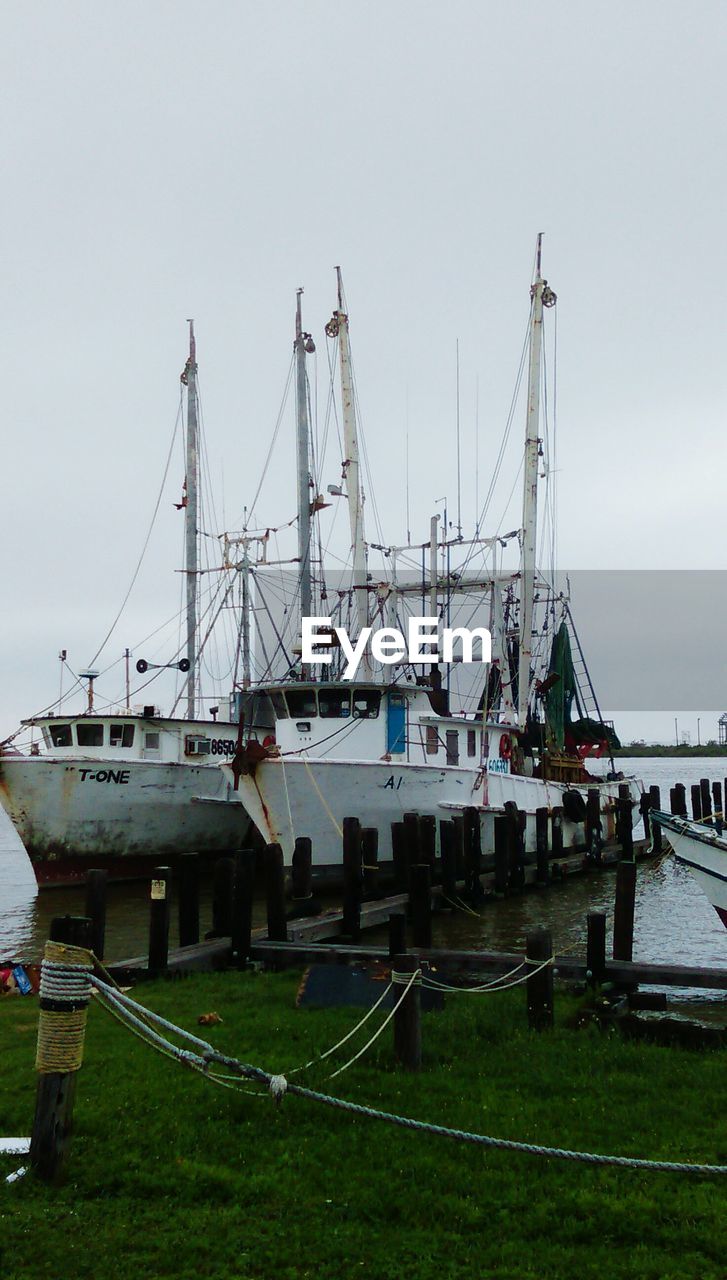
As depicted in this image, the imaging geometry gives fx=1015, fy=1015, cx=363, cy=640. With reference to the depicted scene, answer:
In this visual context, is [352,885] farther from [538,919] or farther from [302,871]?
[538,919]

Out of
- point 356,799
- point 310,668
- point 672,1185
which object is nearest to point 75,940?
point 672,1185

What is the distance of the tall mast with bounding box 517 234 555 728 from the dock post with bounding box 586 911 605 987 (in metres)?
19.9

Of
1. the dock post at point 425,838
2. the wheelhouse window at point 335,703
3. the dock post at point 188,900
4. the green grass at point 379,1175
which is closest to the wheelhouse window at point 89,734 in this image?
the wheelhouse window at point 335,703

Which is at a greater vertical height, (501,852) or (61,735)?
(61,735)

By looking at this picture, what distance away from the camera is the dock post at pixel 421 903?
48.2 feet

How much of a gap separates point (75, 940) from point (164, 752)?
2566 cm

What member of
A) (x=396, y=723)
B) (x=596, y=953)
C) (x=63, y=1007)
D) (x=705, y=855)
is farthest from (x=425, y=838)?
(x=63, y=1007)

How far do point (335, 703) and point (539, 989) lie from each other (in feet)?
52.6

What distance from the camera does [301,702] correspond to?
26125 millimetres

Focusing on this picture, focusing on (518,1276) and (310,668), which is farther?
(310,668)

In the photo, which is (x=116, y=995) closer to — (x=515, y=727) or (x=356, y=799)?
(x=356, y=799)

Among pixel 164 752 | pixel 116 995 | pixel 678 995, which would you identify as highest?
pixel 164 752

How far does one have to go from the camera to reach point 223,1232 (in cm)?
570

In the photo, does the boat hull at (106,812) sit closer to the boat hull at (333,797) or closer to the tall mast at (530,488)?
the boat hull at (333,797)
